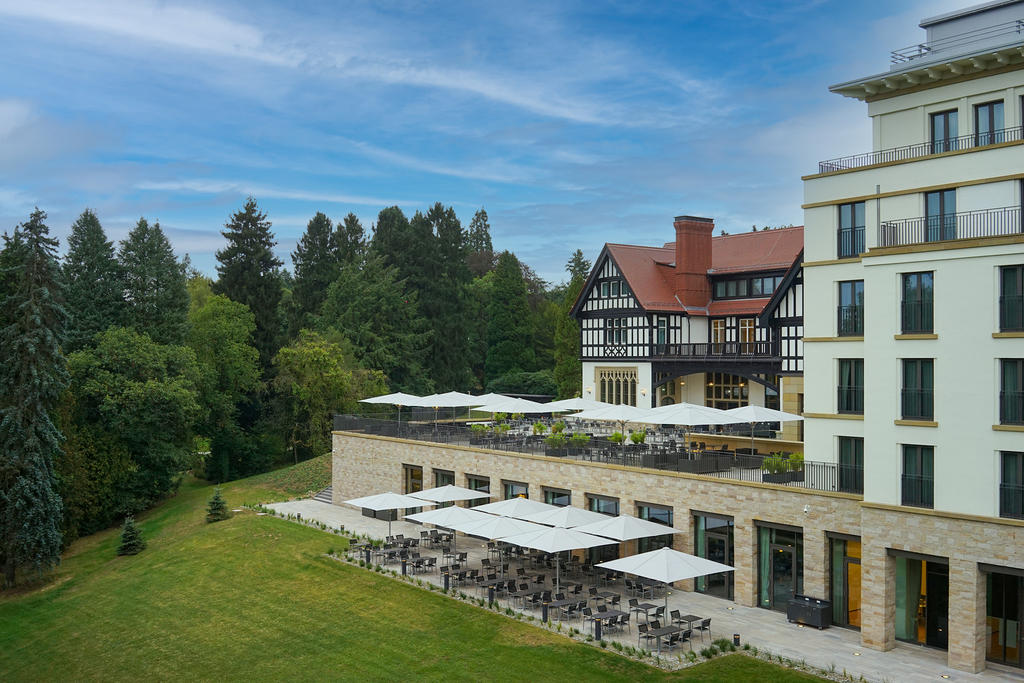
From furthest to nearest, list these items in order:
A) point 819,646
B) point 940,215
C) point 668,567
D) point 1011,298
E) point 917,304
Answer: point 940,215 < point 668,567 < point 819,646 < point 917,304 < point 1011,298

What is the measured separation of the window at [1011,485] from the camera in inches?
668

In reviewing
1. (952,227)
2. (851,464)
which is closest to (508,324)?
(851,464)

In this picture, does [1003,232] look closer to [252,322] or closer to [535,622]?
[535,622]

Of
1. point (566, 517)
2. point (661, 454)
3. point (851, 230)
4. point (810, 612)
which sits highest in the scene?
point (851, 230)

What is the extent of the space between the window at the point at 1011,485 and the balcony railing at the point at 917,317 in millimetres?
3084

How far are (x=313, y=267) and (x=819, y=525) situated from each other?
56.3m

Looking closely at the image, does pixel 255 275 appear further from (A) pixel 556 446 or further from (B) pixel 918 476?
(B) pixel 918 476

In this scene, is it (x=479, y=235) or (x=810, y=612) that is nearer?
(x=810, y=612)

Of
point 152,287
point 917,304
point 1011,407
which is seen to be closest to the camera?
point 1011,407

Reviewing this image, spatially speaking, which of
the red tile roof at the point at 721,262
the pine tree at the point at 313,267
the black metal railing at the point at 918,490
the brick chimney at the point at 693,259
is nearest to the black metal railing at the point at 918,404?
the black metal railing at the point at 918,490

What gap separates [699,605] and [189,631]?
592 inches

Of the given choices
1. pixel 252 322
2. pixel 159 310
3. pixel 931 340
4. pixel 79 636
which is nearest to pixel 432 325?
pixel 252 322

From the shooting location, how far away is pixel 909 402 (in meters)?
18.9

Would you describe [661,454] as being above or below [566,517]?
above
